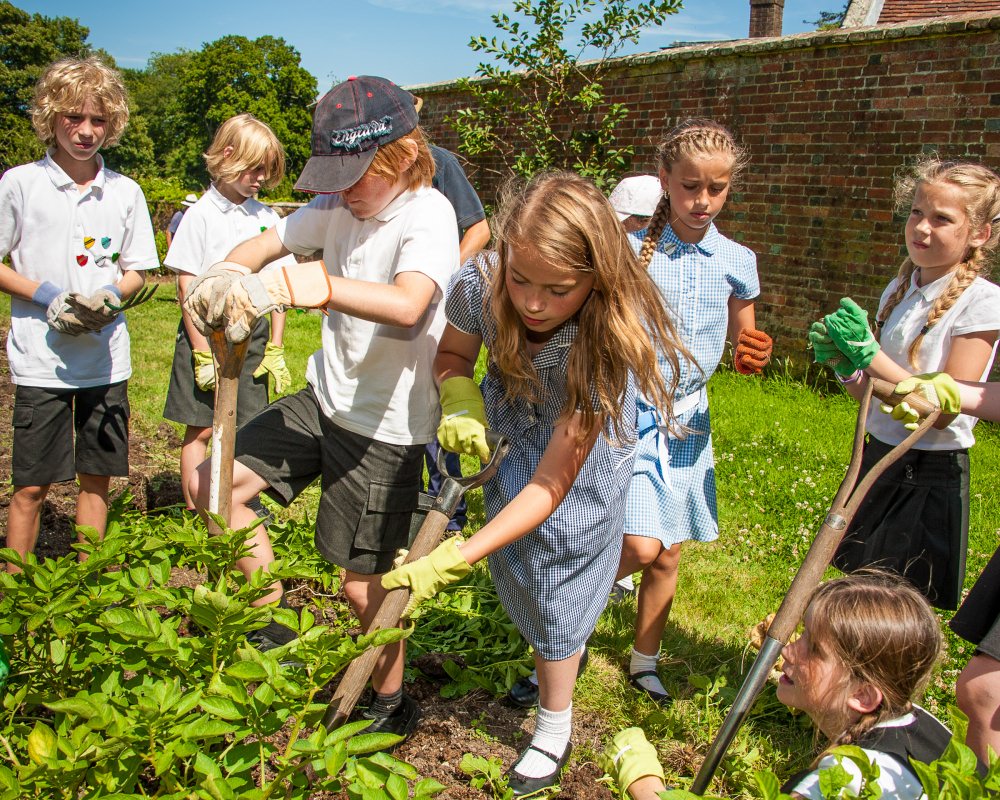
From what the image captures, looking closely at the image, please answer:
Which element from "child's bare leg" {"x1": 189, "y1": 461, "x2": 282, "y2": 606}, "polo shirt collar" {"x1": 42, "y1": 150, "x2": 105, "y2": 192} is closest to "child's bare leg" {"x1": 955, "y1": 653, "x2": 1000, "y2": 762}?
"child's bare leg" {"x1": 189, "y1": 461, "x2": 282, "y2": 606}

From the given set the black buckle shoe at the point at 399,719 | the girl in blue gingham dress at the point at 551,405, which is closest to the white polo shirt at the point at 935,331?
the girl in blue gingham dress at the point at 551,405

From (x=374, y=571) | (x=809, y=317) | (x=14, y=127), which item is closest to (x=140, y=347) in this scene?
(x=809, y=317)

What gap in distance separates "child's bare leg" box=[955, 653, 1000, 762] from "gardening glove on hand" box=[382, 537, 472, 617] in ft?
3.88

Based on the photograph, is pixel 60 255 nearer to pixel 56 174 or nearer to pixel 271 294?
pixel 56 174

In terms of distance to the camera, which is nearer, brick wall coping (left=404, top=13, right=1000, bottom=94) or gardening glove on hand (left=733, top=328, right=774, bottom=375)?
gardening glove on hand (left=733, top=328, right=774, bottom=375)

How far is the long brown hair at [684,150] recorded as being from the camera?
2518 mm

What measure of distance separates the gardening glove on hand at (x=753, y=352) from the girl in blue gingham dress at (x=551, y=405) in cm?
57

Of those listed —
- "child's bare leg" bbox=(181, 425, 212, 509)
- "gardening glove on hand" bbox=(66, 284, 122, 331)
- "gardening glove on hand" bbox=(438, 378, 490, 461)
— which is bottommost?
"child's bare leg" bbox=(181, 425, 212, 509)

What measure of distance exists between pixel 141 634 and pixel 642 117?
24.2ft

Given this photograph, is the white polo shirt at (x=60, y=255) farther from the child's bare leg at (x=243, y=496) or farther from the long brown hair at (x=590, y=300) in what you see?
the long brown hair at (x=590, y=300)

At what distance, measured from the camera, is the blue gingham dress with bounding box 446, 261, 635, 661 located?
2.12 metres

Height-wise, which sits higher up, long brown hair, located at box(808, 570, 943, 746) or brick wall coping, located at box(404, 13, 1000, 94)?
brick wall coping, located at box(404, 13, 1000, 94)

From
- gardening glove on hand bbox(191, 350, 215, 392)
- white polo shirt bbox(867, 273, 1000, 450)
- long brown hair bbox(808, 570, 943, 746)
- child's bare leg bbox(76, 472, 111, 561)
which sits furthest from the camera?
gardening glove on hand bbox(191, 350, 215, 392)

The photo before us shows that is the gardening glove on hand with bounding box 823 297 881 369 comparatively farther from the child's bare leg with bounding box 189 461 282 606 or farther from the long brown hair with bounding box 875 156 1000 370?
the child's bare leg with bounding box 189 461 282 606
